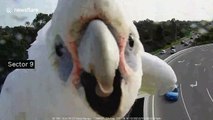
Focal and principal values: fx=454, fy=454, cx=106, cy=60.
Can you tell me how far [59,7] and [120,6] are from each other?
0.10 meters

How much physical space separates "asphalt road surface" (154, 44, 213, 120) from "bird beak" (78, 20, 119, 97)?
0.73 meters

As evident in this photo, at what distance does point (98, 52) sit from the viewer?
0.70m

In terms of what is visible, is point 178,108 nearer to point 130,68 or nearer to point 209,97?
point 209,97

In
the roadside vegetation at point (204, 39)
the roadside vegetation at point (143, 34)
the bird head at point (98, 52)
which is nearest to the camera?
the bird head at point (98, 52)

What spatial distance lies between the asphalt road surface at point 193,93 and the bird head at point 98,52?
650 millimetres

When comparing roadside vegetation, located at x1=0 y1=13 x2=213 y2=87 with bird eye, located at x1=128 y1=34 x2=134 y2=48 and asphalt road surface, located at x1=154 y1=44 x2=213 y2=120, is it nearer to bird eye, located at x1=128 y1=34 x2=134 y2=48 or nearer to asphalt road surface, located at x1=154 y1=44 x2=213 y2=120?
asphalt road surface, located at x1=154 y1=44 x2=213 y2=120

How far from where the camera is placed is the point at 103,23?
71 cm

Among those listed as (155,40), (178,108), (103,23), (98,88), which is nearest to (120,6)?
(103,23)

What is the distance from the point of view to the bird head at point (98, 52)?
694 millimetres

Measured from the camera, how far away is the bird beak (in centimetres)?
70
